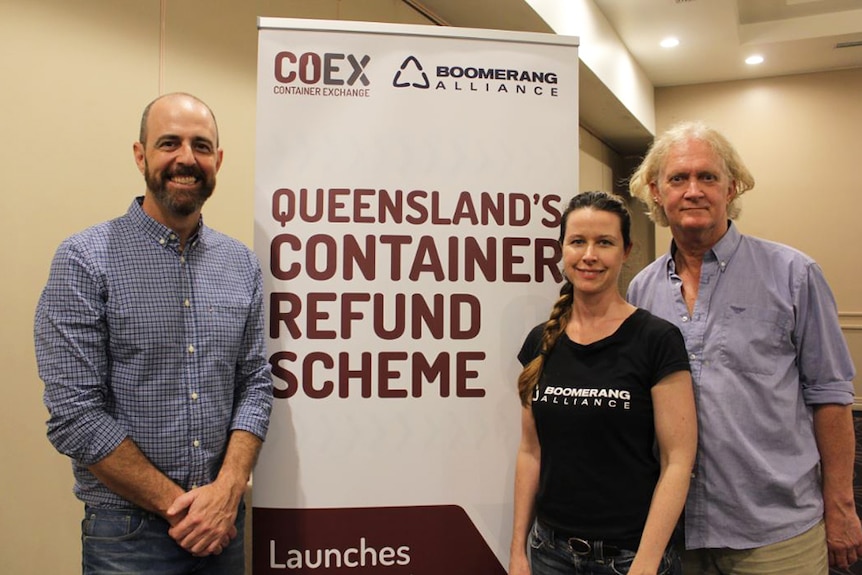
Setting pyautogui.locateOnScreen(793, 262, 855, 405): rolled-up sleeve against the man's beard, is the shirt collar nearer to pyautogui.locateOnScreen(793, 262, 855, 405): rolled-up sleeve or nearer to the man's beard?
the man's beard

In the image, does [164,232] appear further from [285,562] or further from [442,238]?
[285,562]

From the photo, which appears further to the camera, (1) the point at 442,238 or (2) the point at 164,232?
(1) the point at 442,238

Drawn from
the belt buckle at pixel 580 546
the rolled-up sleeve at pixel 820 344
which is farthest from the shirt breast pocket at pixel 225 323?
the rolled-up sleeve at pixel 820 344

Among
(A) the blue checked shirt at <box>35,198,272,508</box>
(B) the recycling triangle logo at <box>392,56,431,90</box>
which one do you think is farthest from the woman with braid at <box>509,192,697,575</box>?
(A) the blue checked shirt at <box>35,198,272,508</box>

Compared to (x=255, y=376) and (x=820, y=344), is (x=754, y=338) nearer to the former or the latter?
(x=820, y=344)

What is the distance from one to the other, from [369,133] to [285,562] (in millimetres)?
1170

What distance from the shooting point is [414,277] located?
167 centimetres

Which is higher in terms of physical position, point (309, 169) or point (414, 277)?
point (309, 169)

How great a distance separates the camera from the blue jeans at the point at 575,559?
1269 mm

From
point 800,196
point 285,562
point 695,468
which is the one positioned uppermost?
point 800,196

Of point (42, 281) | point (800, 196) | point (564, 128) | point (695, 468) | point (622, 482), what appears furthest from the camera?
point (800, 196)

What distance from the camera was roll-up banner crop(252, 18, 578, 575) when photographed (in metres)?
1.62

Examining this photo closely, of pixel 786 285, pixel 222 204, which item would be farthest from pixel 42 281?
pixel 786 285

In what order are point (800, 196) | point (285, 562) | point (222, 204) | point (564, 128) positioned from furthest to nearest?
point (800, 196)
point (222, 204)
point (564, 128)
point (285, 562)
